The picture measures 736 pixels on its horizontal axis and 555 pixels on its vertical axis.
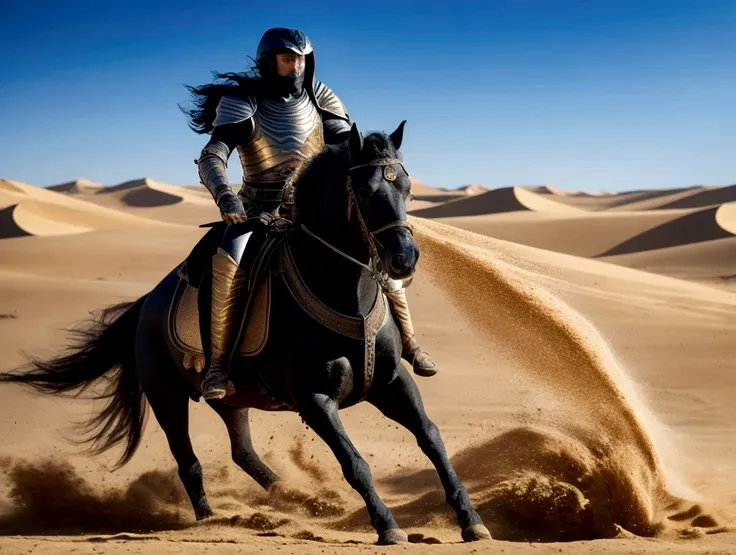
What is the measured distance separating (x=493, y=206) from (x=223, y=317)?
197 ft

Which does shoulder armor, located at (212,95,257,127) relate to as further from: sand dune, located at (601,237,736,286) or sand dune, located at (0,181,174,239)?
sand dune, located at (0,181,174,239)

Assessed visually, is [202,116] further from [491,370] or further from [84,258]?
[84,258]

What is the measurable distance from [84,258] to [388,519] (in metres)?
21.0

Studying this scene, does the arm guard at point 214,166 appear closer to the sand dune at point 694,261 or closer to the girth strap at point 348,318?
the girth strap at point 348,318

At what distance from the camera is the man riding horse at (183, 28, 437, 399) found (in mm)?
6137

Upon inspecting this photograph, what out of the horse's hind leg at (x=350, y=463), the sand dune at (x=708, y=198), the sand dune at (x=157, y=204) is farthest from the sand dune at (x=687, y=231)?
the horse's hind leg at (x=350, y=463)

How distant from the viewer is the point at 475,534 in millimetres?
5488

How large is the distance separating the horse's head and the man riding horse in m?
0.72

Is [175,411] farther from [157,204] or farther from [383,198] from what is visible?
[157,204]

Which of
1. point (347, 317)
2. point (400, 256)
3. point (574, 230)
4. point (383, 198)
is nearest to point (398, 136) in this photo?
point (383, 198)

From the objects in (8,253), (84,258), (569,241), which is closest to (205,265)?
(84,258)

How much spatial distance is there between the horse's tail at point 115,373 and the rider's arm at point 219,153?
7.13 feet

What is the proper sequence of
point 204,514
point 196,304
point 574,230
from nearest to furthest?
point 196,304, point 204,514, point 574,230

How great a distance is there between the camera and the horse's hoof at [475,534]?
5477 millimetres
